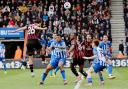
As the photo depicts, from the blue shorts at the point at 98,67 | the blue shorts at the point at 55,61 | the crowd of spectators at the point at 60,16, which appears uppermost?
the crowd of spectators at the point at 60,16

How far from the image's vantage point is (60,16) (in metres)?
39.9

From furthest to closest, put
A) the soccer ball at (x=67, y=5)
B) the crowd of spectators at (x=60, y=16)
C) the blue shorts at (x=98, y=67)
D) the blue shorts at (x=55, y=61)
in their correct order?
the soccer ball at (x=67, y=5) → the crowd of spectators at (x=60, y=16) → the blue shorts at (x=55, y=61) → the blue shorts at (x=98, y=67)

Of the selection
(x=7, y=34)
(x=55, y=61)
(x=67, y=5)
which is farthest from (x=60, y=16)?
(x=55, y=61)

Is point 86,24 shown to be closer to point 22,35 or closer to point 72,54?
point 22,35

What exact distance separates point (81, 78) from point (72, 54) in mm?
1762

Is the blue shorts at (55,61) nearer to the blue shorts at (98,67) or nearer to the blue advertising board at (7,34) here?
the blue shorts at (98,67)

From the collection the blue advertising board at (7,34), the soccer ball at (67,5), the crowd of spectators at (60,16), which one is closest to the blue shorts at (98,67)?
the crowd of spectators at (60,16)

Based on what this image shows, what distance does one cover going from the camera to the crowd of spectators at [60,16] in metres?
38.5

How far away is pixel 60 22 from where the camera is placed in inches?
1534

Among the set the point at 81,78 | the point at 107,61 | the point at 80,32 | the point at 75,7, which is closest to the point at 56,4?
the point at 75,7

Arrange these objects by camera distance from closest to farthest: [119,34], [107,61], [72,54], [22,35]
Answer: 1. [107,61]
2. [72,54]
3. [22,35]
4. [119,34]

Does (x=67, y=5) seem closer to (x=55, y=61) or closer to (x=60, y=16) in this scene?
(x=60, y=16)

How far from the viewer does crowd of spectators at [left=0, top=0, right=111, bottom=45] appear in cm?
3847

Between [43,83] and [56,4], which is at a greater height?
[56,4]
